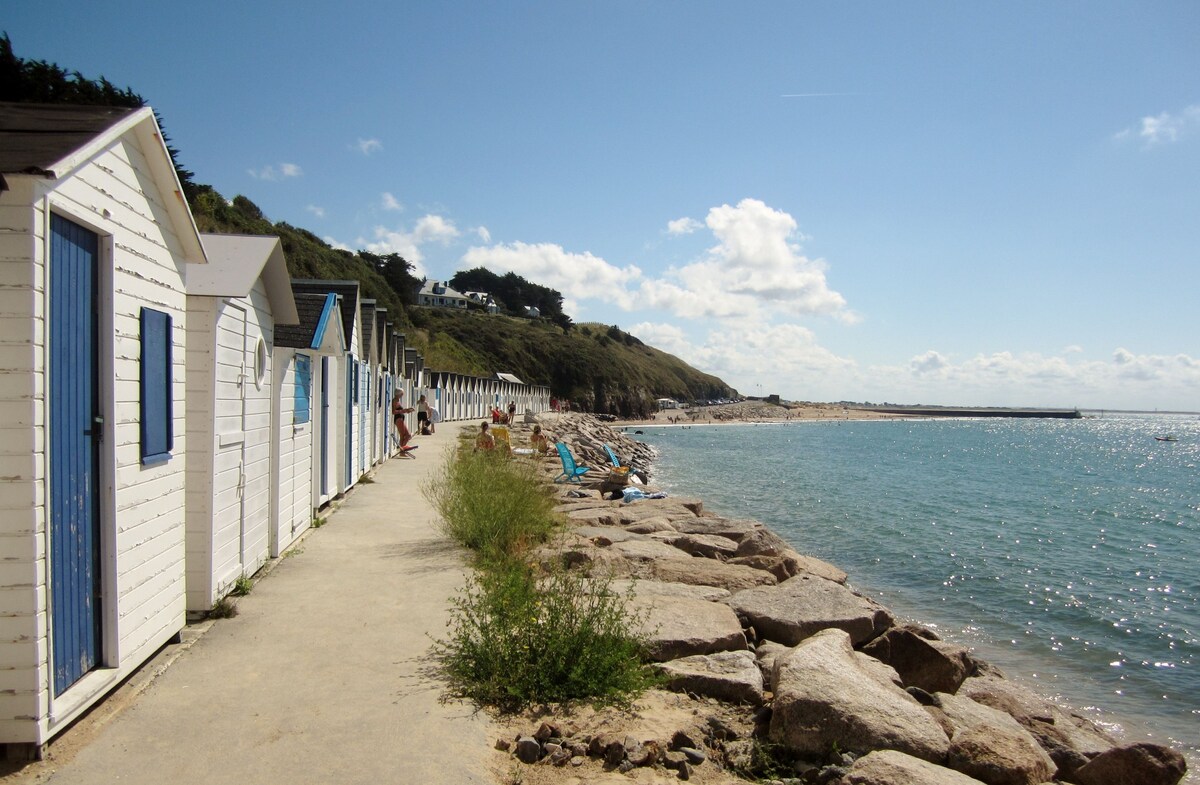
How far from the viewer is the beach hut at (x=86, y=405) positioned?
3.77 metres

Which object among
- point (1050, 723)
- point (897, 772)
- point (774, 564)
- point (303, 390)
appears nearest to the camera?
point (897, 772)

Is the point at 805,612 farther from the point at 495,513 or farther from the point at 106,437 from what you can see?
the point at 106,437

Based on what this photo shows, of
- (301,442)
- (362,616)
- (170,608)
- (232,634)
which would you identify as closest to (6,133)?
(170,608)

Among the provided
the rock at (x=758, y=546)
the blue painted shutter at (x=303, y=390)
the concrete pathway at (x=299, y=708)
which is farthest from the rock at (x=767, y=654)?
the blue painted shutter at (x=303, y=390)

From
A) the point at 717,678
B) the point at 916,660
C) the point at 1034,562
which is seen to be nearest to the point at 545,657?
the point at 717,678

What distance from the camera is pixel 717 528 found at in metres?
13.2

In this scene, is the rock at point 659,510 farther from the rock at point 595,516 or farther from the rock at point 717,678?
the rock at point 717,678

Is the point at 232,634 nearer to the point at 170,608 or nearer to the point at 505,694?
the point at 170,608

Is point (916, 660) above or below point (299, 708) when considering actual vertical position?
below

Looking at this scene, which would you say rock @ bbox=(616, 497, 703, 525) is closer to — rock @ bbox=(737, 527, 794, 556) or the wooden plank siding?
rock @ bbox=(737, 527, 794, 556)

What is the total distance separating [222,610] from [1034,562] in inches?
650

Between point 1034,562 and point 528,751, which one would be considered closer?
point 528,751

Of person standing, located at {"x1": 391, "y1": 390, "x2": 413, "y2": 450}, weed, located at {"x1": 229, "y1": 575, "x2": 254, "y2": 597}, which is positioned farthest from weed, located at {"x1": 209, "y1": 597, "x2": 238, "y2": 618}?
person standing, located at {"x1": 391, "y1": 390, "x2": 413, "y2": 450}

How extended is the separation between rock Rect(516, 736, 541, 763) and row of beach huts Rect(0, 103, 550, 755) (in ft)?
7.62
